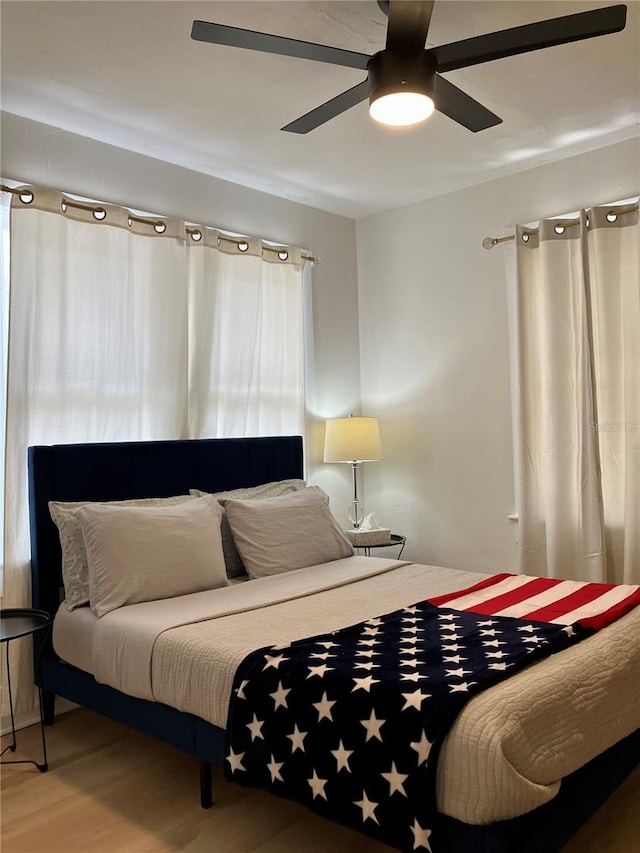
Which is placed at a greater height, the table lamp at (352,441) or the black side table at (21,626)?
the table lamp at (352,441)

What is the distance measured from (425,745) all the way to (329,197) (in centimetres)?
354

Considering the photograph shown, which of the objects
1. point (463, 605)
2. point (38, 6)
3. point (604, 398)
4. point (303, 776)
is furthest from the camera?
point (604, 398)

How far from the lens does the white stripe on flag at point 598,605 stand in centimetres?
249

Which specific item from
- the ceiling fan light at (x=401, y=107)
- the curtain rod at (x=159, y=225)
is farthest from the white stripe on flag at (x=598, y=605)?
the curtain rod at (x=159, y=225)

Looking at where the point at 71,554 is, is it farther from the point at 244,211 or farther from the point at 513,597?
the point at 244,211

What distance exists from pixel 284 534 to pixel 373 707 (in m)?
1.64

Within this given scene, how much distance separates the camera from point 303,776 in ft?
6.51

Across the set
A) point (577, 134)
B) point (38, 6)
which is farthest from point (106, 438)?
point (577, 134)

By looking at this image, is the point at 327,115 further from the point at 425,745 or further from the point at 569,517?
the point at 569,517

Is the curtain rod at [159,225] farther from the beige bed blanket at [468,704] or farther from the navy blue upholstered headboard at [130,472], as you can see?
the beige bed blanket at [468,704]

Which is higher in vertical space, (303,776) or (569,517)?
(569,517)

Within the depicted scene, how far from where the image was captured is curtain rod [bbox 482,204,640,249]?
12.1ft

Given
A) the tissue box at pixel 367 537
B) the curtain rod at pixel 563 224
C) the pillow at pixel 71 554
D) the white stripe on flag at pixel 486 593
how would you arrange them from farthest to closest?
1. the tissue box at pixel 367 537
2. the curtain rod at pixel 563 224
3. the pillow at pixel 71 554
4. the white stripe on flag at pixel 486 593

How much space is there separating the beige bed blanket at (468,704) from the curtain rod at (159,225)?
1.85 metres
